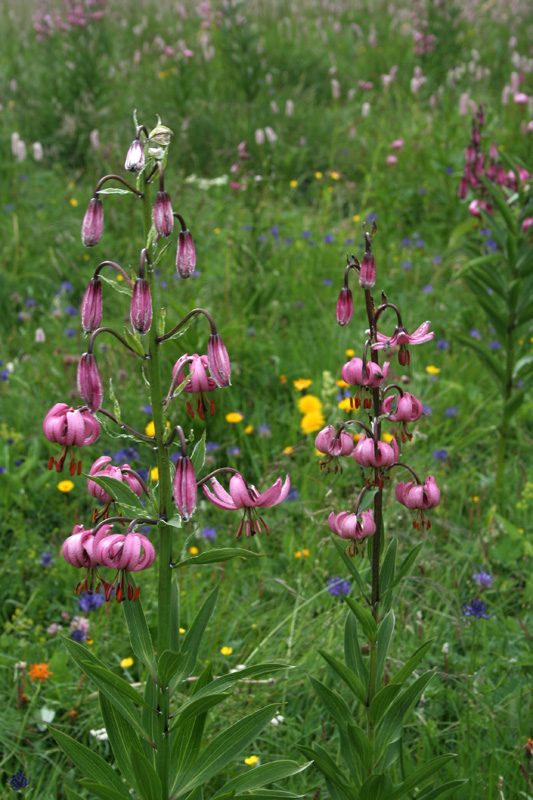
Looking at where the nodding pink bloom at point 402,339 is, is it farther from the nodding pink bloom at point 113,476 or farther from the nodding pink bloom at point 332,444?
the nodding pink bloom at point 113,476

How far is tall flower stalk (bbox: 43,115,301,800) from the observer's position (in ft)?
4.13

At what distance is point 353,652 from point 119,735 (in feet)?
1.65

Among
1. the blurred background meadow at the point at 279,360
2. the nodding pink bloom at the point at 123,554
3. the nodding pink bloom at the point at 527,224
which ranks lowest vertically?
the blurred background meadow at the point at 279,360

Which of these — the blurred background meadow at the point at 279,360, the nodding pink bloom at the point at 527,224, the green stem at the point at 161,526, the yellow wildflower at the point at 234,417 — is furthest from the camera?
the yellow wildflower at the point at 234,417

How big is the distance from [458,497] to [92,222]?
2027 millimetres

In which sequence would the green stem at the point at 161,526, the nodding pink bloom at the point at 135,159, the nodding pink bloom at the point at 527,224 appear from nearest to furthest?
the nodding pink bloom at the point at 135,159 < the green stem at the point at 161,526 < the nodding pink bloom at the point at 527,224

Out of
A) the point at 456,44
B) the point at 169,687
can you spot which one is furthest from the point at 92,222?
the point at 456,44

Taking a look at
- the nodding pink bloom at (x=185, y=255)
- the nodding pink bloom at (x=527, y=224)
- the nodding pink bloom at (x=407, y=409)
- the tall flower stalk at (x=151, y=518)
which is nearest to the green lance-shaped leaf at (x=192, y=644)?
the tall flower stalk at (x=151, y=518)

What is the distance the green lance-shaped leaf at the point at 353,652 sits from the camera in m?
1.64

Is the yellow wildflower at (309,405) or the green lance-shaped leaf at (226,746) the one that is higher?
the green lance-shaped leaf at (226,746)

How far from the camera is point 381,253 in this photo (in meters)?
4.72

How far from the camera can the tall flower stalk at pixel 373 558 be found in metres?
1.48

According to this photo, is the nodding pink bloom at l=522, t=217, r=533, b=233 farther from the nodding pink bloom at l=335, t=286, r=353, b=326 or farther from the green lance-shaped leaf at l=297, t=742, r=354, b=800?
the green lance-shaped leaf at l=297, t=742, r=354, b=800

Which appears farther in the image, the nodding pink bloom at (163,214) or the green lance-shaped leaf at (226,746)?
the green lance-shaped leaf at (226,746)
